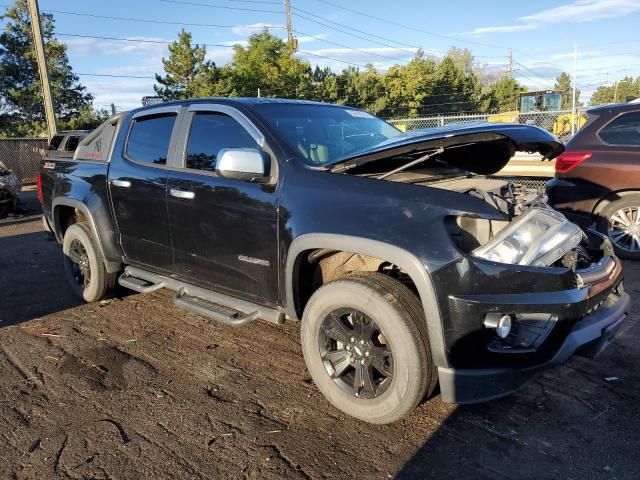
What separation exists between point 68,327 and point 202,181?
6.71 ft

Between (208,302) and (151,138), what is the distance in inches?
61.2

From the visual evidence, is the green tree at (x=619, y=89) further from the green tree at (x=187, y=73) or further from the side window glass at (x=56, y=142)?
the side window glass at (x=56, y=142)

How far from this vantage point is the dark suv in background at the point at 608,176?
240 inches

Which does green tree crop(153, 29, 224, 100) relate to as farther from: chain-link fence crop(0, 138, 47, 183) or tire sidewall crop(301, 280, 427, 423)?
tire sidewall crop(301, 280, 427, 423)

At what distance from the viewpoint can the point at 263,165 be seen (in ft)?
10.8

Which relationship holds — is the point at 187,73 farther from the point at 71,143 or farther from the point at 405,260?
the point at 405,260

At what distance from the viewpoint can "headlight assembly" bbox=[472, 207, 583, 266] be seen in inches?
Result: 105

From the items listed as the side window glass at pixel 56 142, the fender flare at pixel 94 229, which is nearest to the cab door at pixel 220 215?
the fender flare at pixel 94 229

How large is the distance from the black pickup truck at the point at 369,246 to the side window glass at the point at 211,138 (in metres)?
0.01

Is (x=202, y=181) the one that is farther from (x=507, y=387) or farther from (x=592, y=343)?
(x=592, y=343)

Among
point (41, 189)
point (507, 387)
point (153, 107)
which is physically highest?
point (153, 107)

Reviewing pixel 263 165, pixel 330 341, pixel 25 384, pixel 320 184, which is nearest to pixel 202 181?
pixel 263 165

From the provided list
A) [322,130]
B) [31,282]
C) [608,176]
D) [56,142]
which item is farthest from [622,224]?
[56,142]

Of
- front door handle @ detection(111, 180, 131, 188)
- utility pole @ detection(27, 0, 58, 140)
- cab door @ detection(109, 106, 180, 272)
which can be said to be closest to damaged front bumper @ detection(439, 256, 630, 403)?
cab door @ detection(109, 106, 180, 272)
